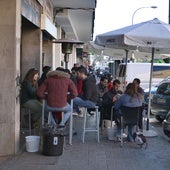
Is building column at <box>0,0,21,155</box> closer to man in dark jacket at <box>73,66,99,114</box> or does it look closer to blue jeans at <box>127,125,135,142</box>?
man in dark jacket at <box>73,66,99,114</box>

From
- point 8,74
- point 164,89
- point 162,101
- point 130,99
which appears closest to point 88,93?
point 130,99

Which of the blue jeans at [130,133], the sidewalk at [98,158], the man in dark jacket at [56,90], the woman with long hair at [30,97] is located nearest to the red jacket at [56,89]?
the man in dark jacket at [56,90]

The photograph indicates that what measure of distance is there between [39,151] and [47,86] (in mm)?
1287

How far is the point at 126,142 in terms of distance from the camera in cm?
1014

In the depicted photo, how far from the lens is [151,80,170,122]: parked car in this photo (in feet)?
45.7

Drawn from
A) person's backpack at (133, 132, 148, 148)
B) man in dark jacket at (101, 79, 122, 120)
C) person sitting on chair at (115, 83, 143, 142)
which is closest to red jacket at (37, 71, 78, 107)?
person sitting on chair at (115, 83, 143, 142)

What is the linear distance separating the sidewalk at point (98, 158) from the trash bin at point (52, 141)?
4.7 inches

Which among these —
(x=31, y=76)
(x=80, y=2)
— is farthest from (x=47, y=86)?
(x=80, y=2)

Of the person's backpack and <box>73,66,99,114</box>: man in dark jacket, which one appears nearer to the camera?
the person's backpack

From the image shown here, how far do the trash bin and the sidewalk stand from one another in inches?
4.7

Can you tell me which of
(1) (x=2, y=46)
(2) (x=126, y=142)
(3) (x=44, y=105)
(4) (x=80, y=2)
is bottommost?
(2) (x=126, y=142)

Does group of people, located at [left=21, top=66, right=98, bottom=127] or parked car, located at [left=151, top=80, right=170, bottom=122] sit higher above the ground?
group of people, located at [left=21, top=66, right=98, bottom=127]

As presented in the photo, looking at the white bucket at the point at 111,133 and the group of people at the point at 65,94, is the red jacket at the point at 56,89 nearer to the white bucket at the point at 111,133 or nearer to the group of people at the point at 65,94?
the group of people at the point at 65,94

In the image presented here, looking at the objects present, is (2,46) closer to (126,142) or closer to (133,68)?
(126,142)
